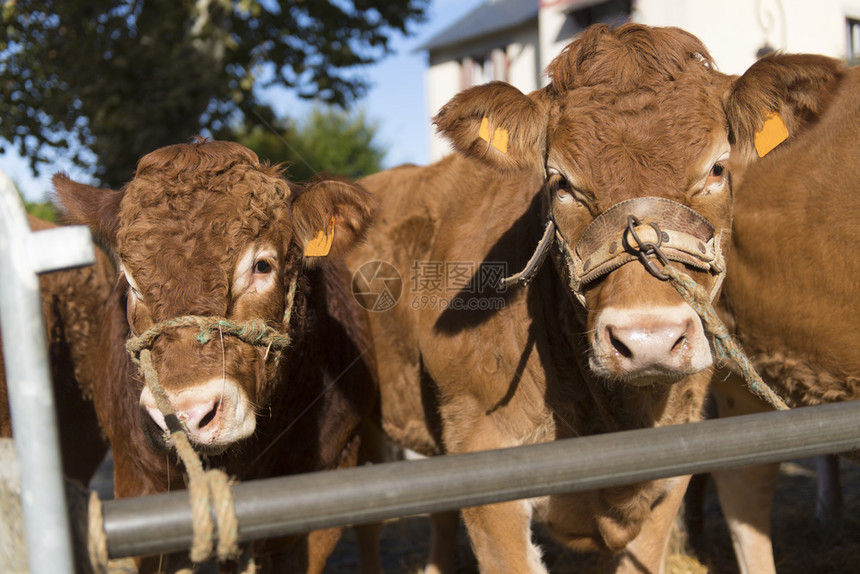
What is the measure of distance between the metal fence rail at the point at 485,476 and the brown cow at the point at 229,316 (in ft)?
2.61

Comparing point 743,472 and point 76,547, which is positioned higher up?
point 76,547

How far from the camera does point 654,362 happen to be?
74.5 inches

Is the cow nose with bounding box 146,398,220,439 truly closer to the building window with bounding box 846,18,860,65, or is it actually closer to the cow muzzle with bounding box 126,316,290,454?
the cow muzzle with bounding box 126,316,290,454

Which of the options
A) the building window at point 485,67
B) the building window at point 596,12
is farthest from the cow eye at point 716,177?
the building window at point 485,67

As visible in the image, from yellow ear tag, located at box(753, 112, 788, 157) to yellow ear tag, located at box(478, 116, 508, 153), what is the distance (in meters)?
0.81

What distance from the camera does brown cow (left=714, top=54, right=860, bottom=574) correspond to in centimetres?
287

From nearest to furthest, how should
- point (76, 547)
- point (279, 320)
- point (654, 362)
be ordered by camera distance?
point (76, 547) < point (654, 362) < point (279, 320)

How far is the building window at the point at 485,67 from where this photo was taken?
1700cm

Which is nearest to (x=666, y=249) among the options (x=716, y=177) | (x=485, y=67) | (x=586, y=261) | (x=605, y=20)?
(x=586, y=261)

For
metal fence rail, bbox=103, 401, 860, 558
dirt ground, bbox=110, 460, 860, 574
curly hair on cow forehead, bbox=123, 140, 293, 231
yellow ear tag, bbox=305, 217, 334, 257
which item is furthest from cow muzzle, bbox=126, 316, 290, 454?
dirt ground, bbox=110, 460, 860, 574

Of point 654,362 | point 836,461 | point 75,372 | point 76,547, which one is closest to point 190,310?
point 76,547

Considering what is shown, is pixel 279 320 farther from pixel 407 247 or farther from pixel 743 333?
pixel 743 333

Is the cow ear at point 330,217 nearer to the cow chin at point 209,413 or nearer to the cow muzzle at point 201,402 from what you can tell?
the cow muzzle at point 201,402

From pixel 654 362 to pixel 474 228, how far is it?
1440mm
